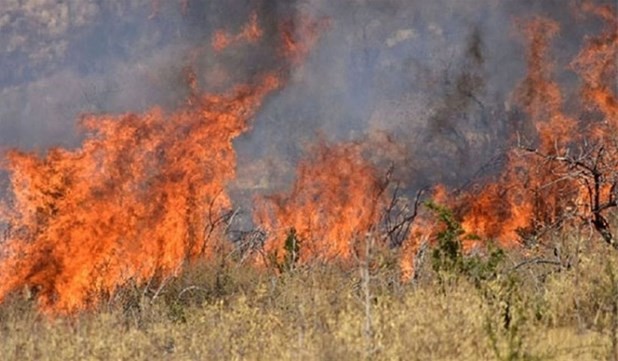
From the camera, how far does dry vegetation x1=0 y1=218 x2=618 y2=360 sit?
28.3 ft

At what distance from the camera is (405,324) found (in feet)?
30.6

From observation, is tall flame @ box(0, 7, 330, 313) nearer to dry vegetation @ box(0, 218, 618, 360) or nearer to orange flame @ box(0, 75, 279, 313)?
orange flame @ box(0, 75, 279, 313)

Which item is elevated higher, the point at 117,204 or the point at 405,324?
the point at 117,204

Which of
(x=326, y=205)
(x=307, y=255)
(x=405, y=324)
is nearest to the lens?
(x=405, y=324)

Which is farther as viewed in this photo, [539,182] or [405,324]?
[539,182]

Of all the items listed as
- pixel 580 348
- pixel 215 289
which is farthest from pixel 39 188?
pixel 580 348

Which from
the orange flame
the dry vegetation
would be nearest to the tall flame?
the orange flame

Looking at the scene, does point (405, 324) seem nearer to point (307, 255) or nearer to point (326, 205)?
point (307, 255)

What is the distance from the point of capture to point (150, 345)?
11094mm

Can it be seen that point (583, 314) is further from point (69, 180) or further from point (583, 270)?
point (69, 180)

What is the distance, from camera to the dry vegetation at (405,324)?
863 centimetres

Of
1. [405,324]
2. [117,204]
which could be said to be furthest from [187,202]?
[405,324]

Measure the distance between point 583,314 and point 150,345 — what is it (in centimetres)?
635

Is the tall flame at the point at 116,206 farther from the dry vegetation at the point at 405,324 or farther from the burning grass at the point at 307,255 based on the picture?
the dry vegetation at the point at 405,324
